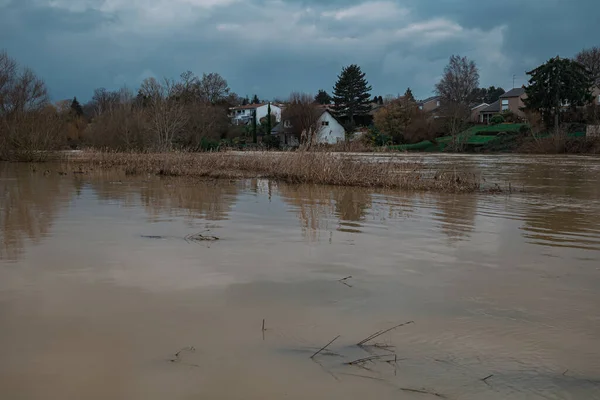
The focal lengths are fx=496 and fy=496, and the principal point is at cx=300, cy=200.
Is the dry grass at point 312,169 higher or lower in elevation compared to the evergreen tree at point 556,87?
lower

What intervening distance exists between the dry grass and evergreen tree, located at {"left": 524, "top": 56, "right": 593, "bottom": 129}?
39.0 metres

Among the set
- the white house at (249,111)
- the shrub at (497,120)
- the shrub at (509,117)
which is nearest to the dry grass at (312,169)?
the shrub at (497,120)

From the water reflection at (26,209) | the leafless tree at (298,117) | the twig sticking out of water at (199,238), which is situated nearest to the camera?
the water reflection at (26,209)

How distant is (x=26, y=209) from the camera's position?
40.6ft

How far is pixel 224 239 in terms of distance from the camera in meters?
8.84

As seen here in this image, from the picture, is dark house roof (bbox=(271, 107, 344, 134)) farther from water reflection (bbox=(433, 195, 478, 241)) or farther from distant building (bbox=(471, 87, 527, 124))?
water reflection (bbox=(433, 195, 478, 241))

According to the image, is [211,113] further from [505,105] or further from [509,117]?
[505,105]

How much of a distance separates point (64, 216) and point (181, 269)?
6019 millimetres

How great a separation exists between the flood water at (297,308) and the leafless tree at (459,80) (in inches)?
3149

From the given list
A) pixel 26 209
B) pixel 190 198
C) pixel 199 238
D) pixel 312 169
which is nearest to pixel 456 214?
pixel 199 238

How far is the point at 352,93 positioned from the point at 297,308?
270 feet

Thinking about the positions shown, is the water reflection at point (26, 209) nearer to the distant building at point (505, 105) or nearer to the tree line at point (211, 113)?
the tree line at point (211, 113)

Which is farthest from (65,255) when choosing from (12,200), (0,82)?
(0,82)

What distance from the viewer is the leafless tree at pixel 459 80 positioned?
8600cm
